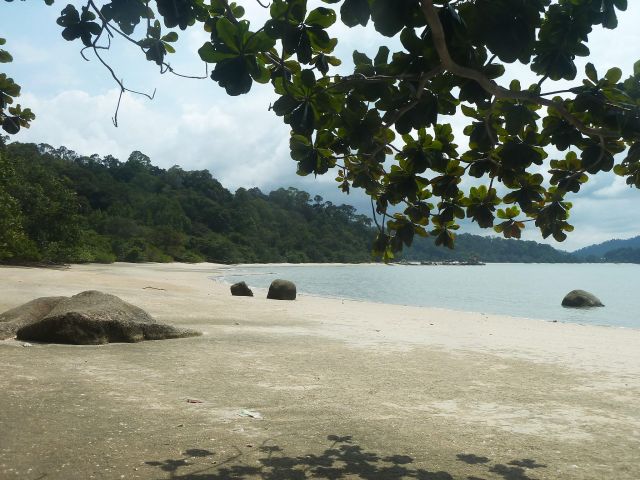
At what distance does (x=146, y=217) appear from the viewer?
3396 inches

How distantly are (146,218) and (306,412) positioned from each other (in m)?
84.8

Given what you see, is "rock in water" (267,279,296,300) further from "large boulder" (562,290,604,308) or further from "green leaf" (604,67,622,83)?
"green leaf" (604,67,622,83)

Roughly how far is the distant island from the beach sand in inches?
952

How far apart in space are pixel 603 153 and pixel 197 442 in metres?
3.78

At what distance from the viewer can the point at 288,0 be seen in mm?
3080

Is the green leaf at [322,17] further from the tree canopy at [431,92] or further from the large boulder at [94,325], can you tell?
the large boulder at [94,325]

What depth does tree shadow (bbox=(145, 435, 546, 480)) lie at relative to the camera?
3898mm

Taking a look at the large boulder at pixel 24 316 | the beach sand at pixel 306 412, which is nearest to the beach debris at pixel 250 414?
the beach sand at pixel 306 412

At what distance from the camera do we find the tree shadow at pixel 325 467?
3.90 meters

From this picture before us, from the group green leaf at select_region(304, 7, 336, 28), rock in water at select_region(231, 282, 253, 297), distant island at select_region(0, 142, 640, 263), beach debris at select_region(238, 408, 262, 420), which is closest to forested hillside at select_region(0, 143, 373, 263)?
distant island at select_region(0, 142, 640, 263)

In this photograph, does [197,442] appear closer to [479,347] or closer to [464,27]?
[464,27]

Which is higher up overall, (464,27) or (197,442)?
(464,27)

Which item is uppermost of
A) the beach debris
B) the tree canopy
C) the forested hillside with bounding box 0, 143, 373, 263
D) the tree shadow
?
the forested hillside with bounding box 0, 143, 373, 263

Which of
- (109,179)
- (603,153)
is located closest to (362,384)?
(603,153)
